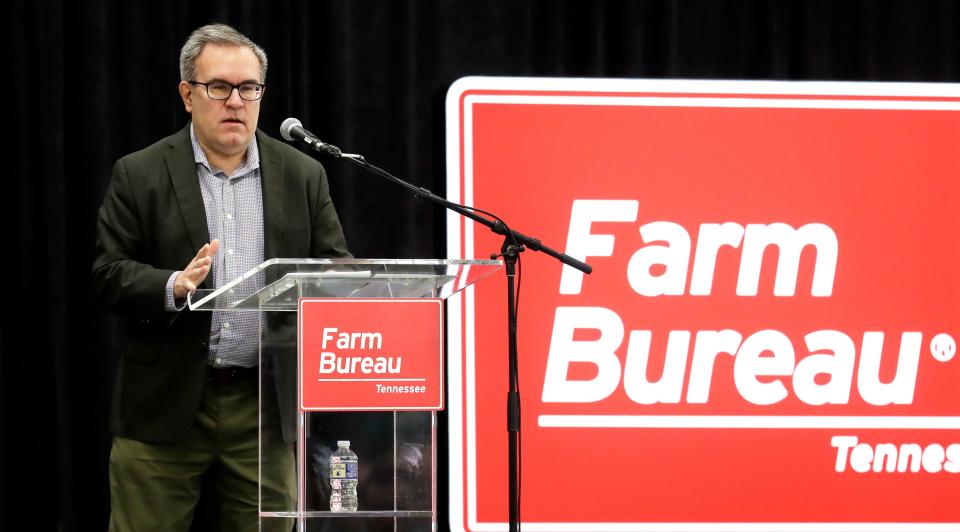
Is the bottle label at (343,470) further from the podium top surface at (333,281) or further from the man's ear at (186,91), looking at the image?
the man's ear at (186,91)

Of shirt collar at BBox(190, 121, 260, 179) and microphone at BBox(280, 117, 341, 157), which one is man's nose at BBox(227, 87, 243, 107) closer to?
shirt collar at BBox(190, 121, 260, 179)

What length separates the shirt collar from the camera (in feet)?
8.45

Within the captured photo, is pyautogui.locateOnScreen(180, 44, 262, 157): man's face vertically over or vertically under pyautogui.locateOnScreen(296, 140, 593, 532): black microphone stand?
over

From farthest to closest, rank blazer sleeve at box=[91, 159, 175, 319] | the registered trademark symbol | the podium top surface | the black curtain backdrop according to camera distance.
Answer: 1. the registered trademark symbol
2. the black curtain backdrop
3. blazer sleeve at box=[91, 159, 175, 319]
4. the podium top surface

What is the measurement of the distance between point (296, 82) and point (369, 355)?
1.84 metres

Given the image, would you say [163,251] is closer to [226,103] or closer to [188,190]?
[188,190]

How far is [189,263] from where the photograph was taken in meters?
2.42

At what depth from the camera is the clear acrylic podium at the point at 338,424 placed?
6.49 feet

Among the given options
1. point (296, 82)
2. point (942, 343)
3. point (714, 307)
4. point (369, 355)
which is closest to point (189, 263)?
point (369, 355)

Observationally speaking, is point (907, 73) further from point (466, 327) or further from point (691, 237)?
point (466, 327)

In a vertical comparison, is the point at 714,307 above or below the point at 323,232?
below

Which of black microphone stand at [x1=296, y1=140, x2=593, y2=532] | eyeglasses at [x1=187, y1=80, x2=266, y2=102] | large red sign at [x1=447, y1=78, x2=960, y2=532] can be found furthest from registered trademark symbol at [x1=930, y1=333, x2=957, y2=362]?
eyeglasses at [x1=187, y1=80, x2=266, y2=102]

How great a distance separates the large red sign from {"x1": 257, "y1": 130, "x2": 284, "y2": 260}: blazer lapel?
41.1 inches

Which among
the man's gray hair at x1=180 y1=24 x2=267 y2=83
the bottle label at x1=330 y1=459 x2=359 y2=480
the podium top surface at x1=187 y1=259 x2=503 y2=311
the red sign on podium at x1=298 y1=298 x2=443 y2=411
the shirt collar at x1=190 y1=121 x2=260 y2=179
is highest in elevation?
the man's gray hair at x1=180 y1=24 x2=267 y2=83
